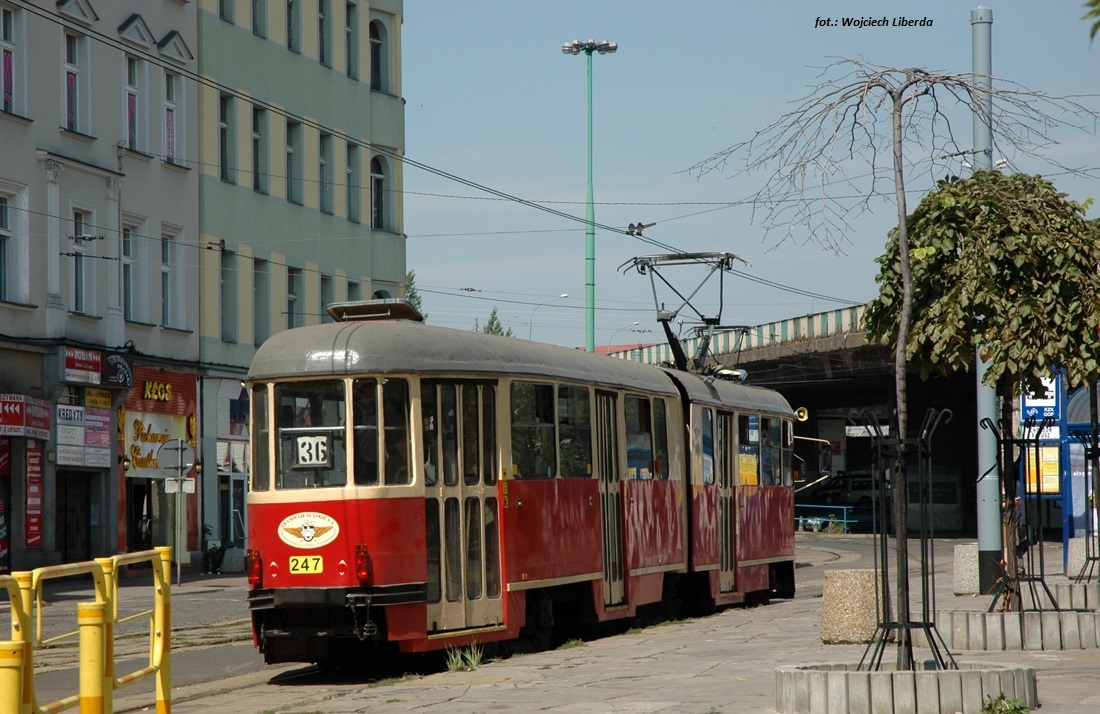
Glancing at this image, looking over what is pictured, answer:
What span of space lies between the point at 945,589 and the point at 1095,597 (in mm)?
9211

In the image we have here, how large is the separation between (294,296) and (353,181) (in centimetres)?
411

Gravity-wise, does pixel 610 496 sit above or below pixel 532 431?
below

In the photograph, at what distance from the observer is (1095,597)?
1756 centimetres

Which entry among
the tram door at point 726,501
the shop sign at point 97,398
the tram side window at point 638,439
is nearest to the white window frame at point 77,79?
the shop sign at point 97,398

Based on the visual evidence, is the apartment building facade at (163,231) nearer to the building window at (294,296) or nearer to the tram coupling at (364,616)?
the building window at (294,296)

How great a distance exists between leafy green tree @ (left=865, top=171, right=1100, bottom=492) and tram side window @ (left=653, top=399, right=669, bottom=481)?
533cm

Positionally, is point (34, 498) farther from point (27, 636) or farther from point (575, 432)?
point (27, 636)

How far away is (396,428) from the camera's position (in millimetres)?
14664

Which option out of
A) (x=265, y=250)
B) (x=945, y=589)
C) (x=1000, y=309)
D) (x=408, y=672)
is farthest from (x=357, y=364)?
(x=265, y=250)

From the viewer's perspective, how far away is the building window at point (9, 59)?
30125 mm

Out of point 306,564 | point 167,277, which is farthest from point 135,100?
point 306,564

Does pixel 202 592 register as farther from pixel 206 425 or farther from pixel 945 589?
pixel 945 589

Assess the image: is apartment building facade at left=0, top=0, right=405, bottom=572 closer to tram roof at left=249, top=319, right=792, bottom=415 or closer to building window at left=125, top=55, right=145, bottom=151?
building window at left=125, top=55, right=145, bottom=151

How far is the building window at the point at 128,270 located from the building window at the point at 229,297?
3733 mm
